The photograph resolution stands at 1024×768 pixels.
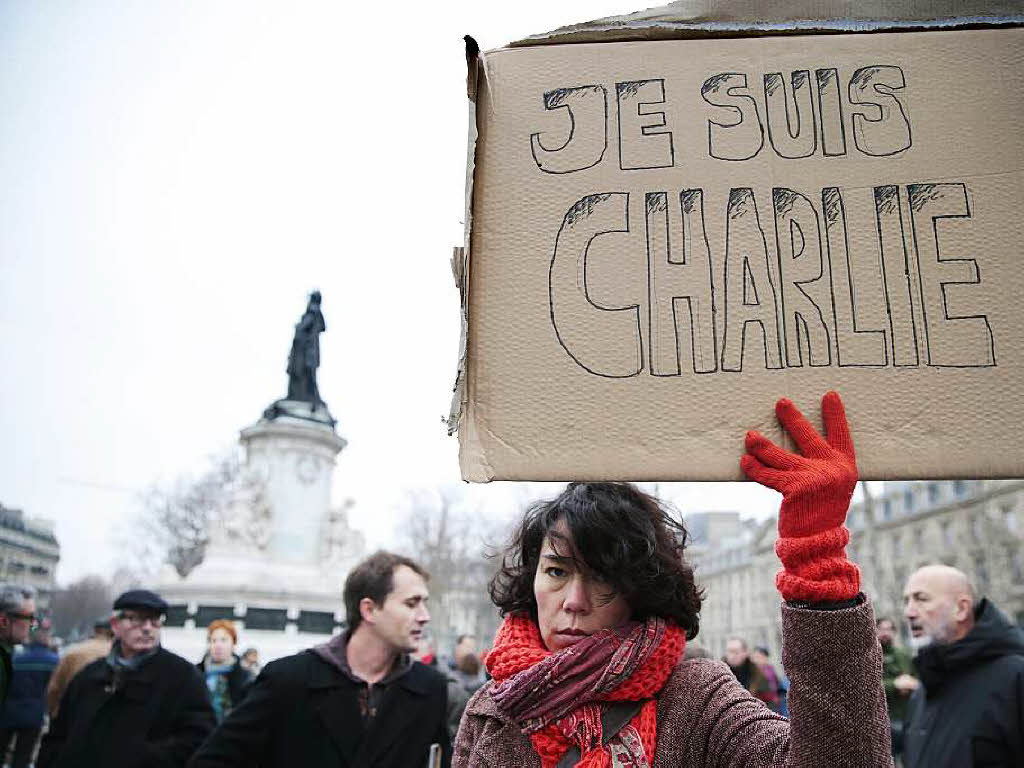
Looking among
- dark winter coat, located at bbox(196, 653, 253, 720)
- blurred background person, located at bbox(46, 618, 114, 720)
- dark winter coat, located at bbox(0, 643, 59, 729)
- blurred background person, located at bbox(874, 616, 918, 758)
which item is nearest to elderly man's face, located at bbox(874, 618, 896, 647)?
blurred background person, located at bbox(874, 616, 918, 758)

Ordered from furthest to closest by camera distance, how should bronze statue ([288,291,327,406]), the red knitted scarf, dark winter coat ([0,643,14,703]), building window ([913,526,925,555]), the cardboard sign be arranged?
building window ([913,526,925,555]) < bronze statue ([288,291,327,406]) < dark winter coat ([0,643,14,703]) < the red knitted scarf < the cardboard sign

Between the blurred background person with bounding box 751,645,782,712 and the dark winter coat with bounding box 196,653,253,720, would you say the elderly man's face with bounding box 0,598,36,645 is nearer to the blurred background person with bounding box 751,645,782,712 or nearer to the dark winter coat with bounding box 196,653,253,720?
the dark winter coat with bounding box 196,653,253,720

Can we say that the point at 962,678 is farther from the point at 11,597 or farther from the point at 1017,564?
the point at 1017,564

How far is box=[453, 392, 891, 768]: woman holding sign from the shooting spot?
1421 mm

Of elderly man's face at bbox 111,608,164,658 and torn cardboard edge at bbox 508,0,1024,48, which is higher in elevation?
torn cardboard edge at bbox 508,0,1024,48

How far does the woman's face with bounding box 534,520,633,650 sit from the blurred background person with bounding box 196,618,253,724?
246 inches

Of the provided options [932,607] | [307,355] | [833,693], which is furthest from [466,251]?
[307,355]

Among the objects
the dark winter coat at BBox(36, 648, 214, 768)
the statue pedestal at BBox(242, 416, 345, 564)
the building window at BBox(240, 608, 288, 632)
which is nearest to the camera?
the dark winter coat at BBox(36, 648, 214, 768)

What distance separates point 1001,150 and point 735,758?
133 centimetres

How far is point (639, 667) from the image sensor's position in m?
1.75

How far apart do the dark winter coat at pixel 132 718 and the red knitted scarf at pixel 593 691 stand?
11.1 feet

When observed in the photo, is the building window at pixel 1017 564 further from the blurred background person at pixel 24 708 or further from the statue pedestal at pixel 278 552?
the blurred background person at pixel 24 708

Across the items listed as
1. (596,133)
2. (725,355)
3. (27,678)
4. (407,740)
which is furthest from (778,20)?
(27,678)

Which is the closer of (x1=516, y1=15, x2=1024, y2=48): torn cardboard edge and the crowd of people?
the crowd of people
